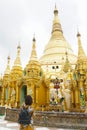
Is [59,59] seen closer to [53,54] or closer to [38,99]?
[53,54]

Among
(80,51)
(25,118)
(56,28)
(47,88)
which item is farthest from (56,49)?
(25,118)

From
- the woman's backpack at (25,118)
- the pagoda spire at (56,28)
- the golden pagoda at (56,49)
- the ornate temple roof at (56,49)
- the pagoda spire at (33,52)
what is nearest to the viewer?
the woman's backpack at (25,118)

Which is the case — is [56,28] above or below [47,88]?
above

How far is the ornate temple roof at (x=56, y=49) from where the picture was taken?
138 ft

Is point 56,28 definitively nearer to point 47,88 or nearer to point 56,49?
point 56,49

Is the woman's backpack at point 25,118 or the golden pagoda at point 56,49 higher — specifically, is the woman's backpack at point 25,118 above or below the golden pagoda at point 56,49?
below

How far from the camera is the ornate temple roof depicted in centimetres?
4217

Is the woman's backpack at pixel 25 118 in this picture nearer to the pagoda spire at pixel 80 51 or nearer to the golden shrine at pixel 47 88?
the golden shrine at pixel 47 88

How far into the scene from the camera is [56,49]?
142 feet

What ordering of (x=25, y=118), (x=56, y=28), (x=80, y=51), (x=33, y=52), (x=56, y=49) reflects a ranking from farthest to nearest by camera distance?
(x=56, y=28)
(x=56, y=49)
(x=80, y=51)
(x=33, y=52)
(x=25, y=118)

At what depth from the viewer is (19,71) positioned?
26.3 metres

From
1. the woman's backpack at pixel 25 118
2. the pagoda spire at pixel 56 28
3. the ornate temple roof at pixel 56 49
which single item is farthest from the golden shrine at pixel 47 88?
the pagoda spire at pixel 56 28

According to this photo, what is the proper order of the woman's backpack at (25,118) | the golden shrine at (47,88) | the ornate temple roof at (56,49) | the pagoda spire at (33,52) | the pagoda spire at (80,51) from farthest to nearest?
the ornate temple roof at (56,49)
the pagoda spire at (80,51)
the pagoda spire at (33,52)
the golden shrine at (47,88)
the woman's backpack at (25,118)

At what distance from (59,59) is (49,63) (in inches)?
97.8
